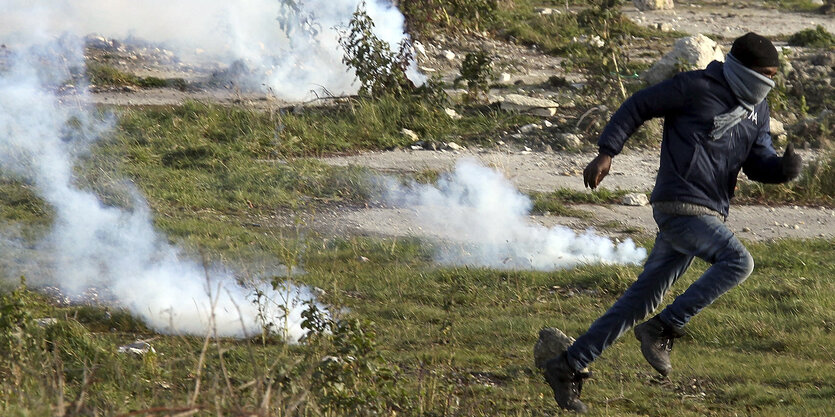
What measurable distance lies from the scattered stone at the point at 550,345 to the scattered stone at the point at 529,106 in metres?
7.22

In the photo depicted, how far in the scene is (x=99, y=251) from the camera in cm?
710

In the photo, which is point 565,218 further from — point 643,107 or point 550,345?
point 643,107

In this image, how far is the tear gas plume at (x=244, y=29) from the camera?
1399 centimetres

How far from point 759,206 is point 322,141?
432cm

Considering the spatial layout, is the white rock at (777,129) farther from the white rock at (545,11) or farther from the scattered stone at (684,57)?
the white rock at (545,11)

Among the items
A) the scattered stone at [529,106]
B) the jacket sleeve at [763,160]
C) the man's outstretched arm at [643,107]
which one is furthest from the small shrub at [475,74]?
the man's outstretched arm at [643,107]

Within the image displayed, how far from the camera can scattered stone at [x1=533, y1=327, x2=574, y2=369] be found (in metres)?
5.02

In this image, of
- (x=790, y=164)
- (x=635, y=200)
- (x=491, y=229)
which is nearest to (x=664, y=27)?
(x=635, y=200)

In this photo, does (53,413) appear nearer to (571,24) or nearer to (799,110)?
(799,110)

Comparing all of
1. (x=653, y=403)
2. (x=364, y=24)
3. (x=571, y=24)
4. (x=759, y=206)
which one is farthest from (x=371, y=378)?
(x=571, y=24)

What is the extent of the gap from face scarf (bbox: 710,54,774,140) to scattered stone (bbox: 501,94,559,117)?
7667mm

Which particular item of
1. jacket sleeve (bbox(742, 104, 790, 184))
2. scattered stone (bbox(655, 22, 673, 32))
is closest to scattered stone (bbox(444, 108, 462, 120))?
jacket sleeve (bbox(742, 104, 790, 184))

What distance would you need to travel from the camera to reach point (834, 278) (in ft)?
23.6

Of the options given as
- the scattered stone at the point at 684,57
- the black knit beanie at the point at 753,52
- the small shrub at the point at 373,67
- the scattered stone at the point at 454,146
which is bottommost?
the black knit beanie at the point at 753,52
